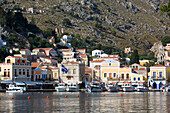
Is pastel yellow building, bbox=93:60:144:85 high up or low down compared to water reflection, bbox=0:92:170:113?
up

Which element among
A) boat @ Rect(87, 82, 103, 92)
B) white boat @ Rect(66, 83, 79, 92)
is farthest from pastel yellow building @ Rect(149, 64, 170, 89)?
white boat @ Rect(66, 83, 79, 92)

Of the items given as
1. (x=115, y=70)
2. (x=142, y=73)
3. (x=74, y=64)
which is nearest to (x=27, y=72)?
(x=74, y=64)

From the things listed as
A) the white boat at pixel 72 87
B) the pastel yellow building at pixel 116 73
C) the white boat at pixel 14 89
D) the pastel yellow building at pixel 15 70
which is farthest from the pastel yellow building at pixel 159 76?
the white boat at pixel 14 89

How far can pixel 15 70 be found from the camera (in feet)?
467

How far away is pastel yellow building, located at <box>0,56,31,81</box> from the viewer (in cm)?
14088

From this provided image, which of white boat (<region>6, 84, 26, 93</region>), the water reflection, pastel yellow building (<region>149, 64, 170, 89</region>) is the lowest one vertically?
the water reflection

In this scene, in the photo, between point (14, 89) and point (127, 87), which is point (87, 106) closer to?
point (14, 89)

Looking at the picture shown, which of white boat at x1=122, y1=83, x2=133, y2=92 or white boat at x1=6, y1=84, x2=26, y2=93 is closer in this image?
white boat at x1=6, y1=84, x2=26, y2=93

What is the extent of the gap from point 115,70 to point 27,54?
5571 cm

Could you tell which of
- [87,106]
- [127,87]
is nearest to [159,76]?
[127,87]

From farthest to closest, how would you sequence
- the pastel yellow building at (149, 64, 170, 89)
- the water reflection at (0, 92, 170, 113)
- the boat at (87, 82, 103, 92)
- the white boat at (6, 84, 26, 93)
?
1. the pastel yellow building at (149, 64, 170, 89)
2. the boat at (87, 82, 103, 92)
3. the white boat at (6, 84, 26, 93)
4. the water reflection at (0, 92, 170, 113)

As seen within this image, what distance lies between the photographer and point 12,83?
137 meters

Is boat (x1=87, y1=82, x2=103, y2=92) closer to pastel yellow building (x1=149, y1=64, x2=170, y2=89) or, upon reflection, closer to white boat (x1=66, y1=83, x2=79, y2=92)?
white boat (x1=66, y1=83, x2=79, y2=92)

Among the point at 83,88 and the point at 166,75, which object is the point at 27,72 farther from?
the point at 166,75
